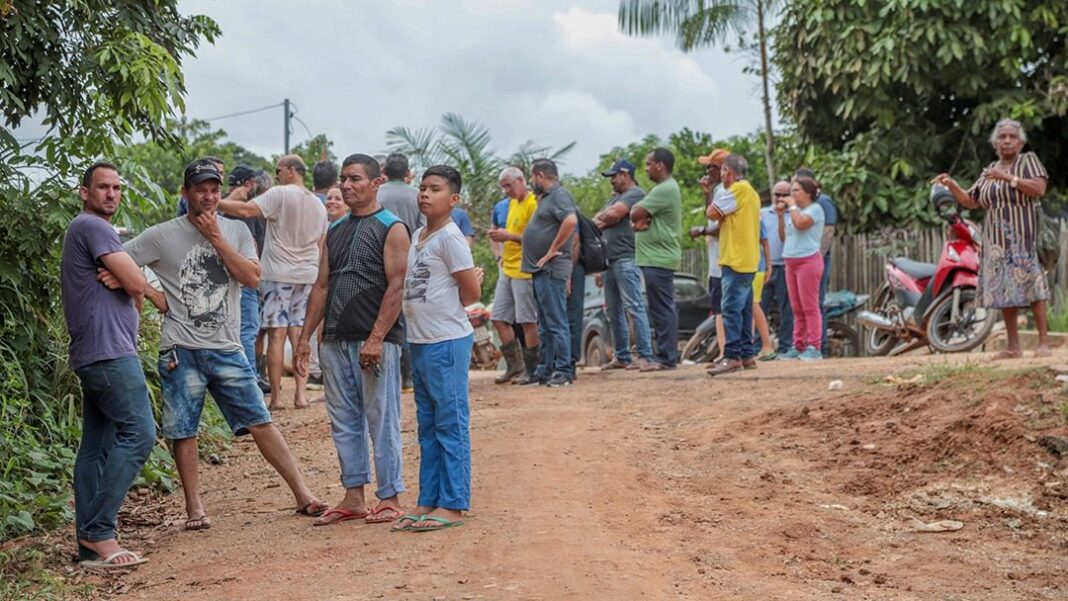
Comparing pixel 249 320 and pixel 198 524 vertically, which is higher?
pixel 249 320

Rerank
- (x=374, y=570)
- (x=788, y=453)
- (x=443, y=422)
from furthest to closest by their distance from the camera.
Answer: (x=788, y=453), (x=443, y=422), (x=374, y=570)

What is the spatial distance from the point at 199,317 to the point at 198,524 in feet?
3.62

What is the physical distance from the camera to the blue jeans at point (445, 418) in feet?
20.9

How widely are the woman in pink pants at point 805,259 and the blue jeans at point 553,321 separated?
2564 millimetres

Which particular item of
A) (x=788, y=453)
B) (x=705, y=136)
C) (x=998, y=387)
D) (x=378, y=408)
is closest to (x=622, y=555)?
(x=378, y=408)

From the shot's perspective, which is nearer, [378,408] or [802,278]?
[378,408]

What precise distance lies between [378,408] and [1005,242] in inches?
234

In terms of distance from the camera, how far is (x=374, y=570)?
5.66 meters

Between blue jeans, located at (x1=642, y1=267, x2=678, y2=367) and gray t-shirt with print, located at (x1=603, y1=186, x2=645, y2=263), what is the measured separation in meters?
0.29

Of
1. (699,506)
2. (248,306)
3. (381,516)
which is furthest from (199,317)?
(248,306)

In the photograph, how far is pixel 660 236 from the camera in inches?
477

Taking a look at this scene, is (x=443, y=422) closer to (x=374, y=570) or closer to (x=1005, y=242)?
(x=374, y=570)

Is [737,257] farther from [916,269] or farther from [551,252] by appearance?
[916,269]

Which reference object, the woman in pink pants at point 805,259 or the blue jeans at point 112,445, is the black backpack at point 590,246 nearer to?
the woman in pink pants at point 805,259
